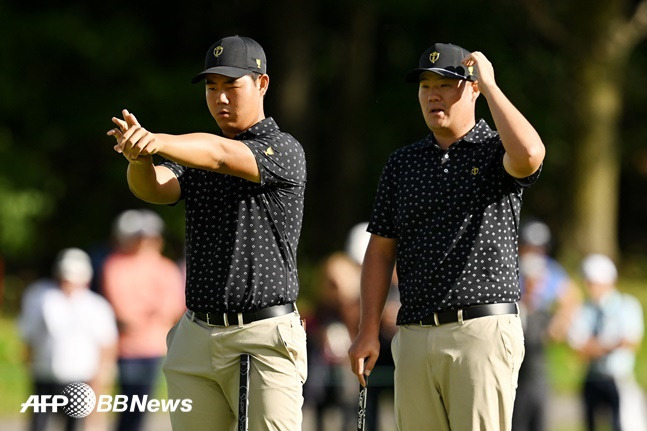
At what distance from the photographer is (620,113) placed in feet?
90.3

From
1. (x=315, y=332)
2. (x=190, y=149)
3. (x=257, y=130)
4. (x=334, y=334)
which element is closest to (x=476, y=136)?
(x=257, y=130)

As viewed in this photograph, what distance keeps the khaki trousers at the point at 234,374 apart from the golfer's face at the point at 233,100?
0.84 meters

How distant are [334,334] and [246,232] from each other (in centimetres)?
523

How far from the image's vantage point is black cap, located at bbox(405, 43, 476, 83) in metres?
5.69

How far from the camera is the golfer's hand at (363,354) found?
5926 mm

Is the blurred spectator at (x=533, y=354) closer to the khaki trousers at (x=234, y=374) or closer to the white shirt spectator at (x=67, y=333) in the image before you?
the white shirt spectator at (x=67, y=333)

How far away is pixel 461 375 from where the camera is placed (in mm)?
5586

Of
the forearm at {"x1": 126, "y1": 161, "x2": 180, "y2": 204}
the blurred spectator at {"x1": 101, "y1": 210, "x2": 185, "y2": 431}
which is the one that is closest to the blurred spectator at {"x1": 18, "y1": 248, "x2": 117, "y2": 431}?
the blurred spectator at {"x1": 101, "y1": 210, "x2": 185, "y2": 431}

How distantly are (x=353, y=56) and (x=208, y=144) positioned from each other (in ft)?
62.1

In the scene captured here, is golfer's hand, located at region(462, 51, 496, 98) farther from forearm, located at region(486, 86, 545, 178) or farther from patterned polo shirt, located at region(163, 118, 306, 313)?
patterned polo shirt, located at region(163, 118, 306, 313)

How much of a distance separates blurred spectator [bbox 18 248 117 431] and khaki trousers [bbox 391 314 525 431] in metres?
4.85

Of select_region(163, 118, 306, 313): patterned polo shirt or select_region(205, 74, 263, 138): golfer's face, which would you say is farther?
select_region(205, 74, 263, 138): golfer's face
